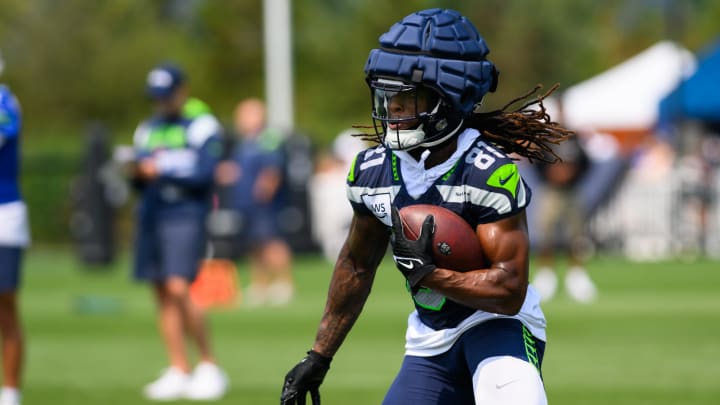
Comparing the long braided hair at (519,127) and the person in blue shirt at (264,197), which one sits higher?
the person in blue shirt at (264,197)

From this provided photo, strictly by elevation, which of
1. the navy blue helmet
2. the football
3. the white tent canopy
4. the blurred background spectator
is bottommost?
the football

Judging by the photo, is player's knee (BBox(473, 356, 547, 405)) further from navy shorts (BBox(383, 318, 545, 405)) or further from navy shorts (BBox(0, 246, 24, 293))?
navy shorts (BBox(0, 246, 24, 293))

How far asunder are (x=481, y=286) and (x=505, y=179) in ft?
1.30

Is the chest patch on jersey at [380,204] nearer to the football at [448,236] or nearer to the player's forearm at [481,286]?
the football at [448,236]

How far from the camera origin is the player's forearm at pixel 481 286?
15.5ft

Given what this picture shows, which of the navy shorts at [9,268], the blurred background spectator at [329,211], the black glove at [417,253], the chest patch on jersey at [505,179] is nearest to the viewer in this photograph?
the black glove at [417,253]

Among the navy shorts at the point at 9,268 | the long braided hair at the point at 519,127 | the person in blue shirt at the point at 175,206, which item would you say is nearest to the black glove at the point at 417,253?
the long braided hair at the point at 519,127

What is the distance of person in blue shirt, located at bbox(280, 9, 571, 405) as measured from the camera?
479 centimetres

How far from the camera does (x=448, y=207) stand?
4941mm

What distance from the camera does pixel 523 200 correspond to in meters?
4.87

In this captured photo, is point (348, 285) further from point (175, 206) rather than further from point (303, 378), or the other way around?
point (175, 206)

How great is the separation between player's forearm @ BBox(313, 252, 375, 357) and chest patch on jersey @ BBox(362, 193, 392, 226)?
34 cm

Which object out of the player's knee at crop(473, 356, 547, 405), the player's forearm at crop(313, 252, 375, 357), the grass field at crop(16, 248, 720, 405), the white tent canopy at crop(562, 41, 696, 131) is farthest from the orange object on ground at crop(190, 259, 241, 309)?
the white tent canopy at crop(562, 41, 696, 131)

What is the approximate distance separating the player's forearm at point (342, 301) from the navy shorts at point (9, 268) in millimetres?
2914
